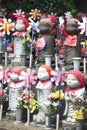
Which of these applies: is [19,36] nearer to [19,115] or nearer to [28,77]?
[28,77]

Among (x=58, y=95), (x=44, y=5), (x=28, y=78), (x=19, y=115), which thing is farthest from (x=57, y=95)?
(x=44, y=5)

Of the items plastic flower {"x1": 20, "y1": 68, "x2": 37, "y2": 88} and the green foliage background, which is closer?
plastic flower {"x1": 20, "y1": 68, "x2": 37, "y2": 88}

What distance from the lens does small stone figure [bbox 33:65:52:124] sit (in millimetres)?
7621

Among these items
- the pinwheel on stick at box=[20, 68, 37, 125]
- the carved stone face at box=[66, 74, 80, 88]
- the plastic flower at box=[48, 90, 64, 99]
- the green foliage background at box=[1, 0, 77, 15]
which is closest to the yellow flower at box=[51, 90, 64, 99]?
the plastic flower at box=[48, 90, 64, 99]

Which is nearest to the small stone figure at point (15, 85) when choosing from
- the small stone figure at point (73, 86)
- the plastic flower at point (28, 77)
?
the plastic flower at point (28, 77)

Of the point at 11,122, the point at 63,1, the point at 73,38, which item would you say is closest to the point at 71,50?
the point at 73,38

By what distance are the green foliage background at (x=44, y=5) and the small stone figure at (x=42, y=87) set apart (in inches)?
175

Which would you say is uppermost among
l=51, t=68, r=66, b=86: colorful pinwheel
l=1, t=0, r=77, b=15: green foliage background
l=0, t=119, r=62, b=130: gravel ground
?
l=1, t=0, r=77, b=15: green foliage background

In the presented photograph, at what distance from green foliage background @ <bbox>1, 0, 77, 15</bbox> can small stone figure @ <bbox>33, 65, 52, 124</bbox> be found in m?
4.44

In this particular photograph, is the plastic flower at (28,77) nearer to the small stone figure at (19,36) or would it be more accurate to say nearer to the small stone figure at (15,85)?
the small stone figure at (15,85)

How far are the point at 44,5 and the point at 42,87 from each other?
4.77 m

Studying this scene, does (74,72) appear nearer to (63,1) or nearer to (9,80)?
(9,80)

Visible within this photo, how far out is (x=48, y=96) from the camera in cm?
761

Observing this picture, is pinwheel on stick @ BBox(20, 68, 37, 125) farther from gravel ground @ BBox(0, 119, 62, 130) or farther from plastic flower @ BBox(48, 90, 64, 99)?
plastic flower @ BBox(48, 90, 64, 99)
